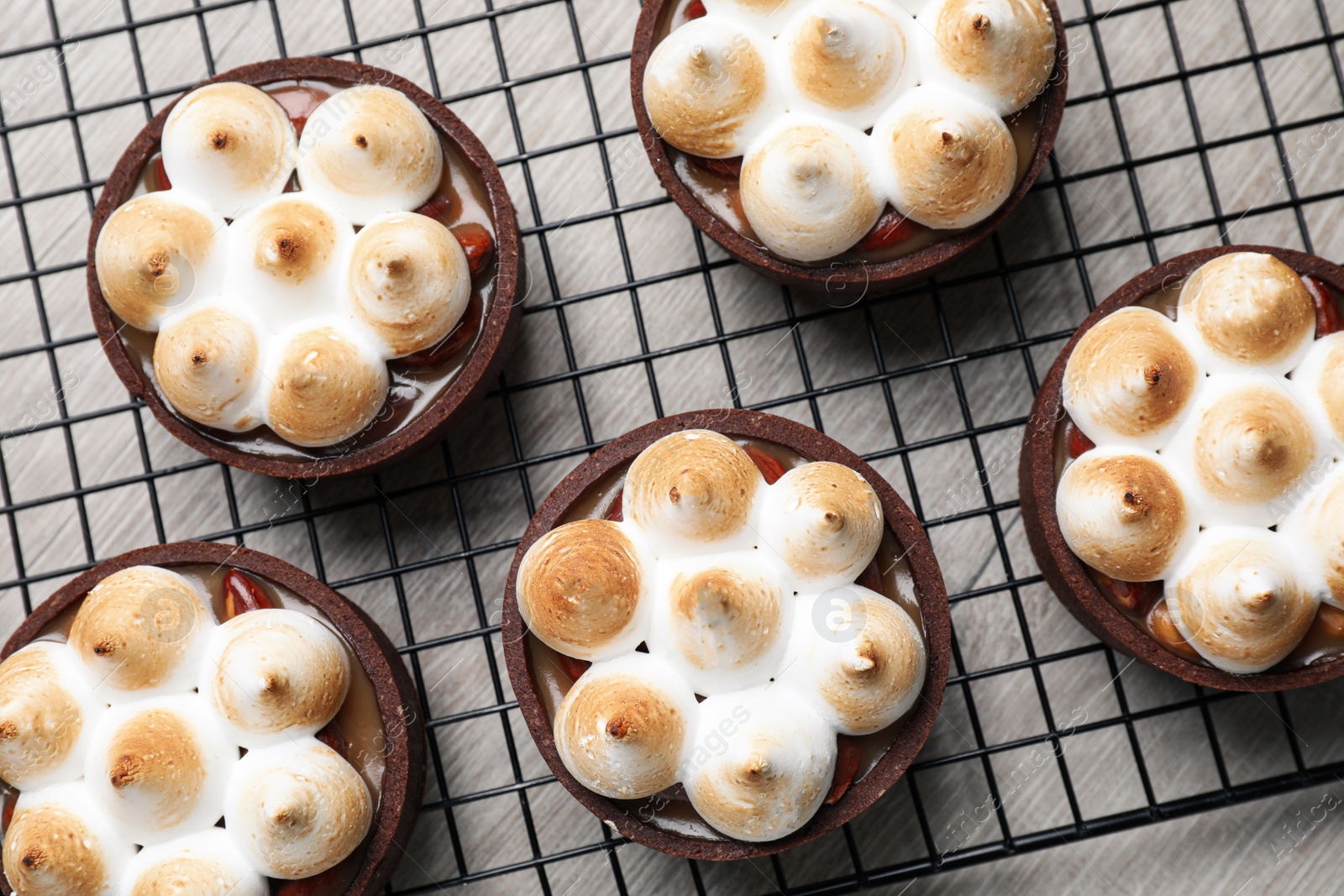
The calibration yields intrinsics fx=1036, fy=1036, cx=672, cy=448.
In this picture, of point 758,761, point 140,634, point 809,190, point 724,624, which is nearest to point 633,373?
point 809,190

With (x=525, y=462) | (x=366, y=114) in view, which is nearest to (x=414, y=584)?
(x=525, y=462)

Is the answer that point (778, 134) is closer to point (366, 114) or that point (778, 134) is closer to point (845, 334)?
point (845, 334)

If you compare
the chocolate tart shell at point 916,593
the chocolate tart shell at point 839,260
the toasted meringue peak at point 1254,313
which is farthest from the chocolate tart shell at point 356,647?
the toasted meringue peak at point 1254,313

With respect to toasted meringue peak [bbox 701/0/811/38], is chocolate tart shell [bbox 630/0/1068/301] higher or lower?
lower

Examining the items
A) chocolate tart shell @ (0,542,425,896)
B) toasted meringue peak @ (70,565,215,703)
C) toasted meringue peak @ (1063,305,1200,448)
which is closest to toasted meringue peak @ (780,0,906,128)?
toasted meringue peak @ (1063,305,1200,448)

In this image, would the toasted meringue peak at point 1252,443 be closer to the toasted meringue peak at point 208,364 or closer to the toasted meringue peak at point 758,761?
the toasted meringue peak at point 758,761

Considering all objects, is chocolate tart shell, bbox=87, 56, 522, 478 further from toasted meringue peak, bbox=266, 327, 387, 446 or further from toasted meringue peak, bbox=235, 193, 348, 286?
toasted meringue peak, bbox=235, 193, 348, 286

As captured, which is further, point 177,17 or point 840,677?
point 177,17
